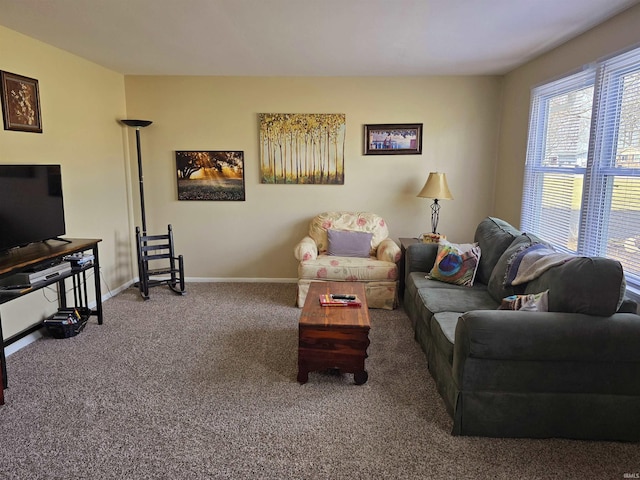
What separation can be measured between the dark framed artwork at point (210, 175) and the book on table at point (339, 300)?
7.48 ft

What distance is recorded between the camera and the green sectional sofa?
6.78ft

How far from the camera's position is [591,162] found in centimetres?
305

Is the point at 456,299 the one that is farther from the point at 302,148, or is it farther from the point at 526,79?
the point at 302,148

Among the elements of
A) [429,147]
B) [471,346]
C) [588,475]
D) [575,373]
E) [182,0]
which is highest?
[182,0]

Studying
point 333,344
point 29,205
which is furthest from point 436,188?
point 29,205

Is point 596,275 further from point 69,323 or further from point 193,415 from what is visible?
point 69,323

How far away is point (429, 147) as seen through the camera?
4852 millimetres

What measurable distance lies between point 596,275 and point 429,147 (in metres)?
3.01

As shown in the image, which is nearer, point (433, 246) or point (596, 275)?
point (596, 275)

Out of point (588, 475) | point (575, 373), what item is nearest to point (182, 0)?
point (575, 373)

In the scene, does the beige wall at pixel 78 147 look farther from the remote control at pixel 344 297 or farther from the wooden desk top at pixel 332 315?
the remote control at pixel 344 297

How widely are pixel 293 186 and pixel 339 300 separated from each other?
7.30ft

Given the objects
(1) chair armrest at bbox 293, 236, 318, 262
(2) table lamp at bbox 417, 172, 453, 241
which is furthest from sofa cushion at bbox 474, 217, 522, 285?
(1) chair armrest at bbox 293, 236, 318, 262

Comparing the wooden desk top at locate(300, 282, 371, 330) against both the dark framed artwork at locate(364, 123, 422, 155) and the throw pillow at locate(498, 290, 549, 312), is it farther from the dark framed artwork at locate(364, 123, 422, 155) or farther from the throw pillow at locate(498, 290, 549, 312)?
the dark framed artwork at locate(364, 123, 422, 155)
